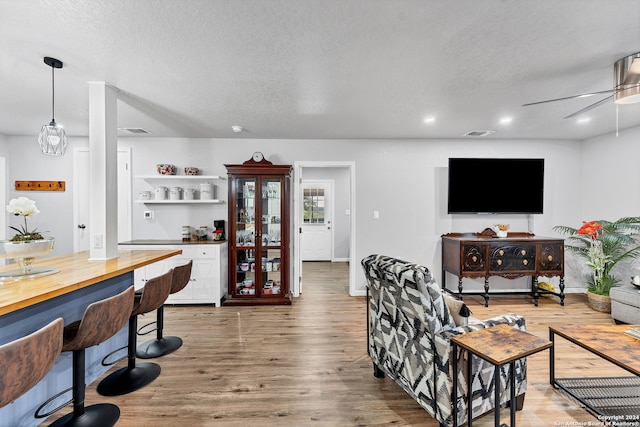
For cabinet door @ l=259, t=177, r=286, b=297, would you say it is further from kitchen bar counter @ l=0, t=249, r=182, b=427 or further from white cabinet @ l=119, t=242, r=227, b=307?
kitchen bar counter @ l=0, t=249, r=182, b=427

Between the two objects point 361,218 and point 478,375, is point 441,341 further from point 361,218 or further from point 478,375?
point 361,218

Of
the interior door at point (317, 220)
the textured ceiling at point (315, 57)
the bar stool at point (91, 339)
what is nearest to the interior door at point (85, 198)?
the textured ceiling at point (315, 57)

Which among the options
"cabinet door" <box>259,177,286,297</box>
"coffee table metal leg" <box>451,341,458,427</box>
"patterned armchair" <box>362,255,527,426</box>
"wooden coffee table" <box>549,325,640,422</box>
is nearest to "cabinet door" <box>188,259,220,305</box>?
"cabinet door" <box>259,177,286,297</box>

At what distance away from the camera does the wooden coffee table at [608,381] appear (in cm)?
166

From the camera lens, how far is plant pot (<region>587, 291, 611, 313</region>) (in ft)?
11.3

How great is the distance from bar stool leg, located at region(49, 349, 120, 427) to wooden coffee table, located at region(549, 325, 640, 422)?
3.01m

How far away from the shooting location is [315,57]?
1950 mm

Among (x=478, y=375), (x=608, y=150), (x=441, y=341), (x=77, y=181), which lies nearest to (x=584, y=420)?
(x=478, y=375)

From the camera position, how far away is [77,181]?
4.00 metres

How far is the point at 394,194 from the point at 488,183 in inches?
53.8

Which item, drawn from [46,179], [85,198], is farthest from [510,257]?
[46,179]

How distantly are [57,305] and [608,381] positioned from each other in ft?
13.0

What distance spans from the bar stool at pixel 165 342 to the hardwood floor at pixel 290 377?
91mm

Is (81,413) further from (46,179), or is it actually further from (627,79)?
(627,79)
